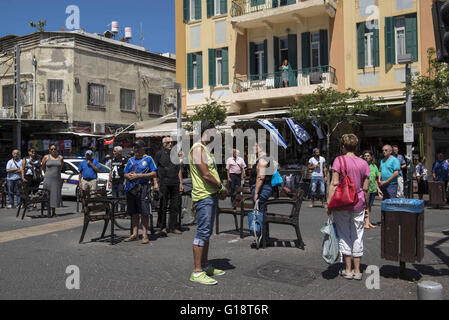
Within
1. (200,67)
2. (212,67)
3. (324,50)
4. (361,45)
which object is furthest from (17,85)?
(361,45)

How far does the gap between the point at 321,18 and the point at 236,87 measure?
5039 mm

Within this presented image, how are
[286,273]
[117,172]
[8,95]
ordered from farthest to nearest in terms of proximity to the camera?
[8,95]
[117,172]
[286,273]

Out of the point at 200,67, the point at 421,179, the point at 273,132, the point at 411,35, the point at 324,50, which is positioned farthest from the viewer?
the point at 200,67

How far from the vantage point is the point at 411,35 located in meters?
17.1

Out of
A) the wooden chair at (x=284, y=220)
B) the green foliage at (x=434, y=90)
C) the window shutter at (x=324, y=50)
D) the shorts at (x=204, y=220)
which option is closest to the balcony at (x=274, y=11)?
the window shutter at (x=324, y=50)

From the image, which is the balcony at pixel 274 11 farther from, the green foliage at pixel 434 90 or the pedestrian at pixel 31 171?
the pedestrian at pixel 31 171

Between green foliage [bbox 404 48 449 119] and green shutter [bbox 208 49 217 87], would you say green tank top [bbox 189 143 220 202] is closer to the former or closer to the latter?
green foliage [bbox 404 48 449 119]

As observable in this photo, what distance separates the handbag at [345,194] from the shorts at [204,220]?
1.46 meters

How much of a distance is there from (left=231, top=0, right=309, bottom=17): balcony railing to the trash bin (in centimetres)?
1643

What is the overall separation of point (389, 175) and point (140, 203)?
4905mm

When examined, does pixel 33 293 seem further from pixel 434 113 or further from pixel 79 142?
pixel 79 142

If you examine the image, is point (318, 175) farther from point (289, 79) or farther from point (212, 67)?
point (212, 67)

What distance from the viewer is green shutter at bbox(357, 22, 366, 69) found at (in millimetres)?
18109

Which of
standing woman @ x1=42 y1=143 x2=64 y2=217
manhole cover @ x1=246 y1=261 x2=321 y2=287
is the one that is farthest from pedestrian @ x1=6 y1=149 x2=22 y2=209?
manhole cover @ x1=246 y1=261 x2=321 y2=287
